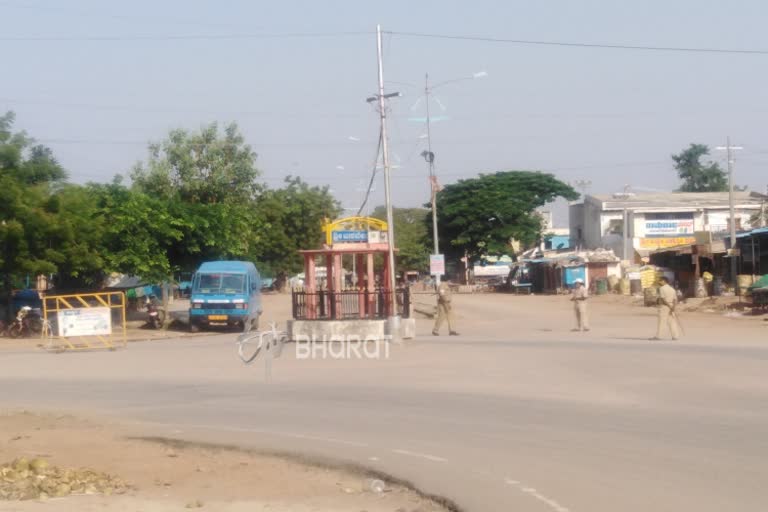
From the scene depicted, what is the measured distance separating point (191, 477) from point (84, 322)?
19.7 m

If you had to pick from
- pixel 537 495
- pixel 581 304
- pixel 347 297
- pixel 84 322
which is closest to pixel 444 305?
pixel 347 297

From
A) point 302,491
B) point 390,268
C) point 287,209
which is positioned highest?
point 287,209

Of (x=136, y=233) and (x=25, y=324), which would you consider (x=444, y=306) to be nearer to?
(x=136, y=233)

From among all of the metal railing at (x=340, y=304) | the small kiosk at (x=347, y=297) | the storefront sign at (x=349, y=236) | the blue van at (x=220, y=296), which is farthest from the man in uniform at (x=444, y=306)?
the blue van at (x=220, y=296)

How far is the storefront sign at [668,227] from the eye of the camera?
72.7 m

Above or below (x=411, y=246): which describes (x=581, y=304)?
below

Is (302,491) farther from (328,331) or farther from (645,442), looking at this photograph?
(328,331)

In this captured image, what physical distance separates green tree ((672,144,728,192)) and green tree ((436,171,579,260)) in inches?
1105

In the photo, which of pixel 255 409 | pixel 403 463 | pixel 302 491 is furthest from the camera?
pixel 255 409

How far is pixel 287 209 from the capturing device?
283 ft

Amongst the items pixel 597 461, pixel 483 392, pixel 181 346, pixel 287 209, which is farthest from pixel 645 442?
pixel 287 209

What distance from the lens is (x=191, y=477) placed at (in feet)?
34.7

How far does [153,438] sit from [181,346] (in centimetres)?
1804

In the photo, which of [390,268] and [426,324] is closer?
[390,268]
